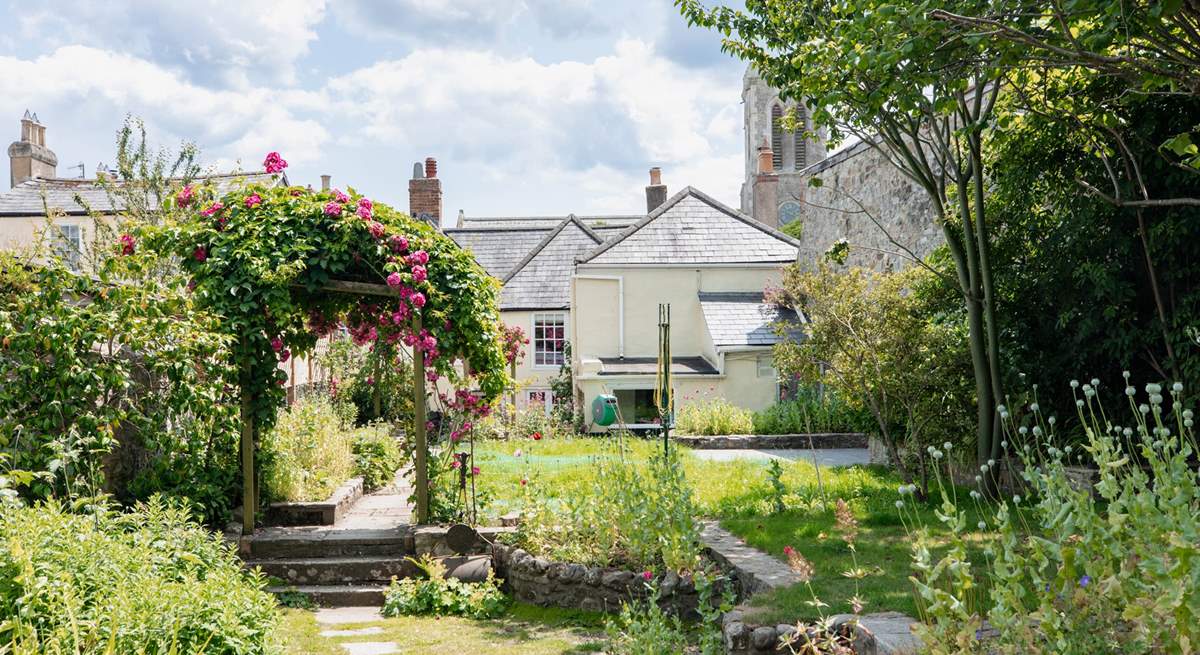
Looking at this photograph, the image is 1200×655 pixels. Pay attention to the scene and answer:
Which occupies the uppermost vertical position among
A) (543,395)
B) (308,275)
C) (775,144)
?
(775,144)

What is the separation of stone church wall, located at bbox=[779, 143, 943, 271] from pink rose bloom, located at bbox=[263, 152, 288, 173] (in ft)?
22.0

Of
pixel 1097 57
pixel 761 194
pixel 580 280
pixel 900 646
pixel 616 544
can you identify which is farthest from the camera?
pixel 761 194

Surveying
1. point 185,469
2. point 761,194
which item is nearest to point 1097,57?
point 185,469

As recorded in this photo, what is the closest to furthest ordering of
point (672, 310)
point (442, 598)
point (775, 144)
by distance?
→ point (442, 598) < point (672, 310) < point (775, 144)

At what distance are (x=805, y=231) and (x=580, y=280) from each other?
5.33m

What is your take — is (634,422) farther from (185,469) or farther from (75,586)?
(75,586)

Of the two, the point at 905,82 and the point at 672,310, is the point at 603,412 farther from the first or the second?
the point at 905,82

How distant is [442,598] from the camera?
7.31 metres

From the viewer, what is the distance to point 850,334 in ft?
29.8

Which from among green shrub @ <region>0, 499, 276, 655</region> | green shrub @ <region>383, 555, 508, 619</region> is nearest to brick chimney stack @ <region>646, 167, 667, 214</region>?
green shrub @ <region>383, 555, 508, 619</region>

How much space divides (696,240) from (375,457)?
40.4 ft

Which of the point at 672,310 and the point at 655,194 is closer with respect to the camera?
the point at 672,310

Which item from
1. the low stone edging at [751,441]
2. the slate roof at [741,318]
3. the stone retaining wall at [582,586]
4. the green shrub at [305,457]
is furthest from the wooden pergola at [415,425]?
the slate roof at [741,318]

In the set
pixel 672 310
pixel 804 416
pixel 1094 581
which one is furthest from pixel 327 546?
pixel 672 310
